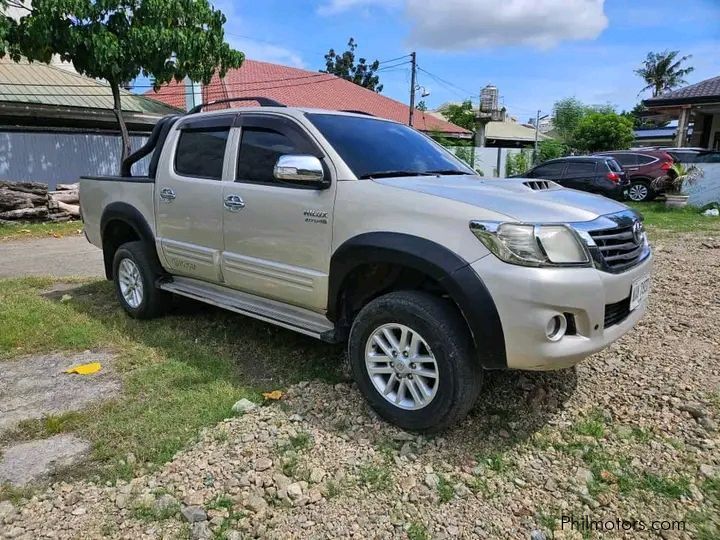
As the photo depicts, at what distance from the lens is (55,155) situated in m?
Result: 14.7

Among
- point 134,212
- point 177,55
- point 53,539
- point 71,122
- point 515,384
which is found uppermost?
point 177,55

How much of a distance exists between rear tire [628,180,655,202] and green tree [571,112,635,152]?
1409 centimetres

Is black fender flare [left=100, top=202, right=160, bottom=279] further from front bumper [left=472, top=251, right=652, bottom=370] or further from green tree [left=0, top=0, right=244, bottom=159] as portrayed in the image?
green tree [left=0, top=0, right=244, bottom=159]

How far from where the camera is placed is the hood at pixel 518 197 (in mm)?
2803

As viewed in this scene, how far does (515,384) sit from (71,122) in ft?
54.8

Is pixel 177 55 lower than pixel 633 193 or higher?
higher

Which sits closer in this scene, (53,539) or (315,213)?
(53,539)

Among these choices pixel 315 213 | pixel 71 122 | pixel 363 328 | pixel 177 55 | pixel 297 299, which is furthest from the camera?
pixel 71 122

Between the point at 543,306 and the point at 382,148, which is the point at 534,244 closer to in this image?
the point at 543,306

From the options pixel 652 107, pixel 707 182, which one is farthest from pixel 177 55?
pixel 652 107

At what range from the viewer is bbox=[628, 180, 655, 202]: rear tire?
16047mm

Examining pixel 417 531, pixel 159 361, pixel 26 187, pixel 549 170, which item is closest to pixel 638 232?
pixel 417 531

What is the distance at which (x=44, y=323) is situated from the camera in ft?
16.3

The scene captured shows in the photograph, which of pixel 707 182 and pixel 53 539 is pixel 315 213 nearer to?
pixel 53 539
